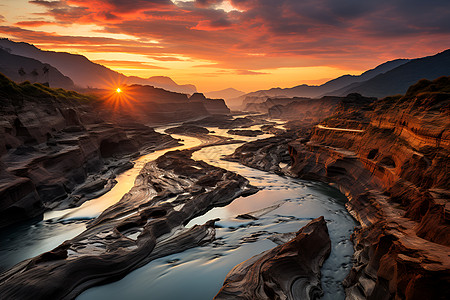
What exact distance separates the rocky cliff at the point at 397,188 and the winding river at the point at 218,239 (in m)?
1.26

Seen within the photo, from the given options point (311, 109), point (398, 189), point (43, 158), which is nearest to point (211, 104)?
point (311, 109)

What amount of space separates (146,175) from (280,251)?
2035 cm

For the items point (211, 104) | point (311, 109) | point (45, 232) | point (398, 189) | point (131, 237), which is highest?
point (211, 104)

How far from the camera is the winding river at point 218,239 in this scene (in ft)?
38.0

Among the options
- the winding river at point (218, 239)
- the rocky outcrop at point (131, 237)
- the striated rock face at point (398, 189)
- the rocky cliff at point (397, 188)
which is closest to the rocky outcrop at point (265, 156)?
the rocky cliff at point (397, 188)

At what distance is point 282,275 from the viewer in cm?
1032

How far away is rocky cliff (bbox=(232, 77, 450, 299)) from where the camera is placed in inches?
324

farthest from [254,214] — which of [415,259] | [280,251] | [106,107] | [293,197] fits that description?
[106,107]

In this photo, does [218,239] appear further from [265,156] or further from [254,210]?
[265,156]

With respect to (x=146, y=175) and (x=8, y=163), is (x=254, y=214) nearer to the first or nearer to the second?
(x=146, y=175)

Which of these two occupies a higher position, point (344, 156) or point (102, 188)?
point (344, 156)

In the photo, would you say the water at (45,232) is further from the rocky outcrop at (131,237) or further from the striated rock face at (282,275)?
the striated rock face at (282,275)

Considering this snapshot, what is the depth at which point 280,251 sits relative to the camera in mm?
11578

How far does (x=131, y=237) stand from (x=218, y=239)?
217 inches
